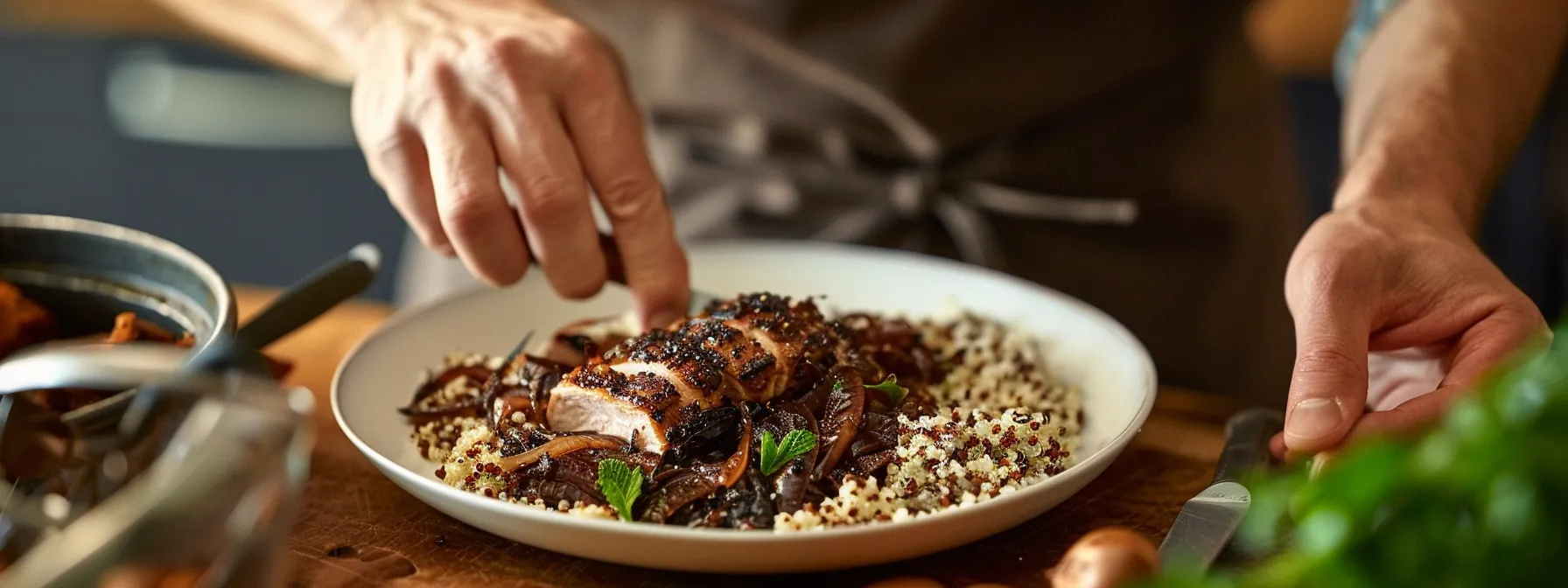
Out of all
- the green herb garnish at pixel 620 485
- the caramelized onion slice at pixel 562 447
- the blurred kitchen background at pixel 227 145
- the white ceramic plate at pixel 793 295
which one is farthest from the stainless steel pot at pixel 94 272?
the blurred kitchen background at pixel 227 145

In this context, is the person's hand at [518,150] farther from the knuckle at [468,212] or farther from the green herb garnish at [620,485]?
the green herb garnish at [620,485]

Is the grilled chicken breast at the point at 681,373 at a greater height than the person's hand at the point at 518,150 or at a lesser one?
lesser

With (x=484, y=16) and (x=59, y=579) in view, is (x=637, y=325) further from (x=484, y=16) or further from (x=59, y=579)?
(x=59, y=579)

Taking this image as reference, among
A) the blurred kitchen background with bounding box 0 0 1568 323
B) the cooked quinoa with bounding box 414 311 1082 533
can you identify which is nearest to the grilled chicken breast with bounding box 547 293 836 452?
the cooked quinoa with bounding box 414 311 1082 533

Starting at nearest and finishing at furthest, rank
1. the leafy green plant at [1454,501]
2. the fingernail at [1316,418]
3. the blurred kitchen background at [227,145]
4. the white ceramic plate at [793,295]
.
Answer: the leafy green plant at [1454,501]
the white ceramic plate at [793,295]
the fingernail at [1316,418]
the blurred kitchen background at [227,145]

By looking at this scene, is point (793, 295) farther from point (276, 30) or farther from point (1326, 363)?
point (276, 30)

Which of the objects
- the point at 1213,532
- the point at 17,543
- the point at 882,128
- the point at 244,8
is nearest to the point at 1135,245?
the point at 882,128

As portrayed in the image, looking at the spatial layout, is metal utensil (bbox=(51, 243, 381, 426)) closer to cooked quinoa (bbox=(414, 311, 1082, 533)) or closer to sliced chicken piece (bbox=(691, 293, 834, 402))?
cooked quinoa (bbox=(414, 311, 1082, 533))
